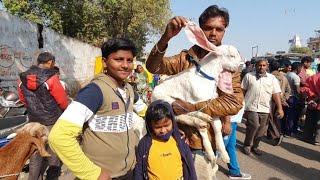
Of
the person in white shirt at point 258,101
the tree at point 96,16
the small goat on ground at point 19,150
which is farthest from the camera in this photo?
the tree at point 96,16

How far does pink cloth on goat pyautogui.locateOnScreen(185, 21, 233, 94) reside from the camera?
243 cm

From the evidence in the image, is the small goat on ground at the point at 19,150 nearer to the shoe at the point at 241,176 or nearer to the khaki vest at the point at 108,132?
the khaki vest at the point at 108,132

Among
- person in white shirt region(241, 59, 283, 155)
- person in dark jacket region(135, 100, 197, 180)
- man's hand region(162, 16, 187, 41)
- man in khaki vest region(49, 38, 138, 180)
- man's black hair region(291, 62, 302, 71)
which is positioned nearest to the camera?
man in khaki vest region(49, 38, 138, 180)

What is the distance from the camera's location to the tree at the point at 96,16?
22.6 metres

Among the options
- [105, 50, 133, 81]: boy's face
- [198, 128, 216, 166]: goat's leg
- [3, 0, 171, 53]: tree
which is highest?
[3, 0, 171, 53]: tree

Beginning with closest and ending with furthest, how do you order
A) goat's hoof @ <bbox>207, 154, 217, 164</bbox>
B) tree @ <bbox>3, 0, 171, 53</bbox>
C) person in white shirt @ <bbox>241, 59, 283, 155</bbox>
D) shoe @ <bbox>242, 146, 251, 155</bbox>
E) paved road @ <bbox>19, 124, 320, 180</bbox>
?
goat's hoof @ <bbox>207, 154, 217, 164</bbox> → paved road @ <bbox>19, 124, 320, 180</bbox> → person in white shirt @ <bbox>241, 59, 283, 155</bbox> → shoe @ <bbox>242, 146, 251, 155</bbox> → tree @ <bbox>3, 0, 171, 53</bbox>

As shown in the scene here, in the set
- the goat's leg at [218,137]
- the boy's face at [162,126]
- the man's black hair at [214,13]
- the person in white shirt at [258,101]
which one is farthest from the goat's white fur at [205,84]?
the person in white shirt at [258,101]

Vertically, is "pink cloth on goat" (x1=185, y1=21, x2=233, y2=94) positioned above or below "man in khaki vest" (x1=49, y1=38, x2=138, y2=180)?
above

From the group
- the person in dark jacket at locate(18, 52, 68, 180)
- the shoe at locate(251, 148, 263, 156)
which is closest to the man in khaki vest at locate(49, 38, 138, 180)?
the person in dark jacket at locate(18, 52, 68, 180)

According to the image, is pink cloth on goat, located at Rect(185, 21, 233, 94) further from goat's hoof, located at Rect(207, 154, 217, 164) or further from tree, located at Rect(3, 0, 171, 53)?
tree, located at Rect(3, 0, 171, 53)

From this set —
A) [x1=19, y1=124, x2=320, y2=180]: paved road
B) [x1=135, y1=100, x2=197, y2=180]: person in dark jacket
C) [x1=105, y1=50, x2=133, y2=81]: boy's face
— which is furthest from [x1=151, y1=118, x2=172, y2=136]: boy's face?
[x1=19, y1=124, x2=320, y2=180]: paved road

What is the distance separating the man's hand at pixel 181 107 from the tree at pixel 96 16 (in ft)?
64.9

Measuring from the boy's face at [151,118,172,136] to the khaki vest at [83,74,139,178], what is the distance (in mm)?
334

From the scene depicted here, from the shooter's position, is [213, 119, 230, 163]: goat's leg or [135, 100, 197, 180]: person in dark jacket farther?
[135, 100, 197, 180]: person in dark jacket
